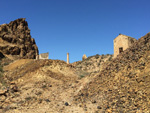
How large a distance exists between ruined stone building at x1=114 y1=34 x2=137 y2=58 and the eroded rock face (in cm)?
2224

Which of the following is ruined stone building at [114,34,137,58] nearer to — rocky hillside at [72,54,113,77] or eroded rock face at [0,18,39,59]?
rocky hillside at [72,54,113,77]

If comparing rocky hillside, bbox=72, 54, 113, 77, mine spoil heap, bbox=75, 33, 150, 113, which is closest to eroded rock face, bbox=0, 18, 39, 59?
rocky hillside, bbox=72, 54, 113, 77

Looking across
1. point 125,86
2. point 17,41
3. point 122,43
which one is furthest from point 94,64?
point 17,41

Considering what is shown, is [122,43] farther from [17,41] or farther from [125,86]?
[17,41]

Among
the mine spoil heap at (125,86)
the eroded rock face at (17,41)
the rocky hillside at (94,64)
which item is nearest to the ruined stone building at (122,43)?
the mine spoil heap at (125,86)

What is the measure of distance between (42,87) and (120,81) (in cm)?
578

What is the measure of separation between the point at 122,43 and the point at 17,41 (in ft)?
83.0

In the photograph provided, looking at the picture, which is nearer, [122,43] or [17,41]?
[122,43]

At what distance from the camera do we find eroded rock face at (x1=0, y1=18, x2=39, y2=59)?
102 ft

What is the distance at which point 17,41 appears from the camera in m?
33.6

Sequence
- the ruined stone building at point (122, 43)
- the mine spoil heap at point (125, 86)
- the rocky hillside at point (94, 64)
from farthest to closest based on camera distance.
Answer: the rocky hillside at point (94, 64) < the ruined stone building at point (122, 43) < the mine spoil heap at point (125, 86)

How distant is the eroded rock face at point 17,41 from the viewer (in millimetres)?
31203

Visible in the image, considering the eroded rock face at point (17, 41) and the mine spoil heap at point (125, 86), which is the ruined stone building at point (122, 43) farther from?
the eroded rock face at point (17, 41)

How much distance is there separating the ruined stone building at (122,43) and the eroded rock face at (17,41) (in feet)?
73.0
